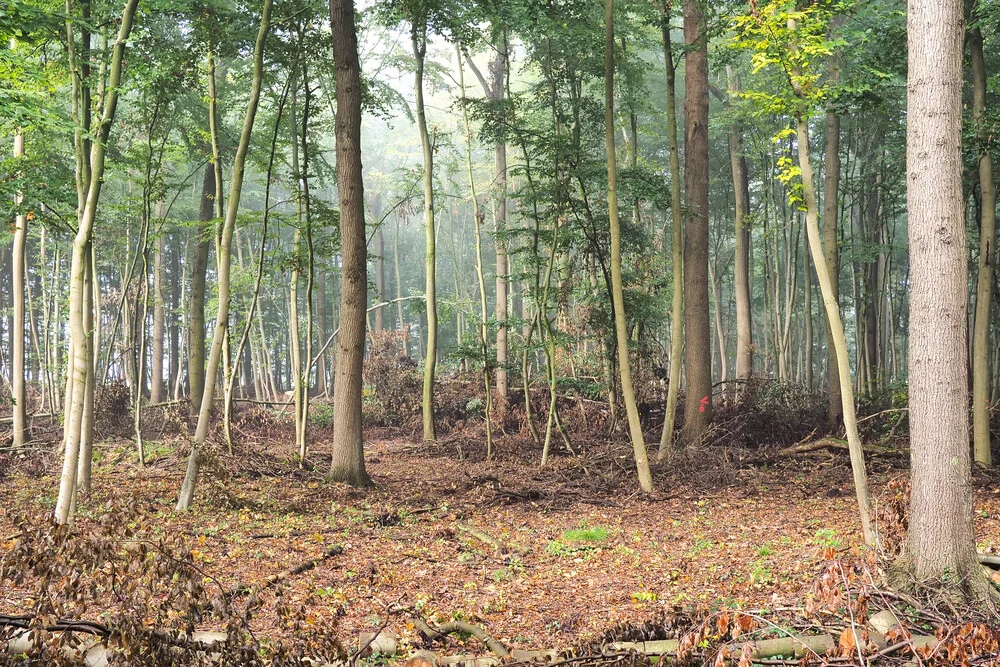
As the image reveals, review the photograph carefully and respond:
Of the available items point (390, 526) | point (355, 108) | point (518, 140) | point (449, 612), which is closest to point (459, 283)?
point (518, 140)

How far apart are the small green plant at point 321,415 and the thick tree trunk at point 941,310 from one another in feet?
53.4

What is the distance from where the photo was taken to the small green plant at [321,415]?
62.3 ft

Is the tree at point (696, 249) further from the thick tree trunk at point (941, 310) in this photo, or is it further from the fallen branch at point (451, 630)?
the fallen branch at point (451, 630)

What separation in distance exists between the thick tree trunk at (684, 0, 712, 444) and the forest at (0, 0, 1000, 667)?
7 cm

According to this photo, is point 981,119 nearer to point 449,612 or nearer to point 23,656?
point 449,612

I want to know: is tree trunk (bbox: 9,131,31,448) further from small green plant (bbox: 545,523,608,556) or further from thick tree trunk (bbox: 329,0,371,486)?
small green plant (bbox: 545,523,608,556)

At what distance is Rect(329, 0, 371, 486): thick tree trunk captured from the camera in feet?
34.1

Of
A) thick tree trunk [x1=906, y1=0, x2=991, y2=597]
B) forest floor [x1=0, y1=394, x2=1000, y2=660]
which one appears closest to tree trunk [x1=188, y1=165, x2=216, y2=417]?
forest floor [x1=0, y1=394, x2=1000, y2=660]

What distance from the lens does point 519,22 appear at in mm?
12016

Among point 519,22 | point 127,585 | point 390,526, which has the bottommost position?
point 390,526

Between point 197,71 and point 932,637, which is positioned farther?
point 197,71

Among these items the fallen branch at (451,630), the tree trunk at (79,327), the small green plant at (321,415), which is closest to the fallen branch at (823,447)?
the fallen branch at (451,630)

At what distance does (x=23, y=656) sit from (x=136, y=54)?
359 inches

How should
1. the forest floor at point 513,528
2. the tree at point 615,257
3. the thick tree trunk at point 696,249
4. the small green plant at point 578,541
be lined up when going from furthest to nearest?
the thick tree trunk at point 696,249, the tree at point 615,257, the small green plant at point 578,541, the forest floor at point 513,528
